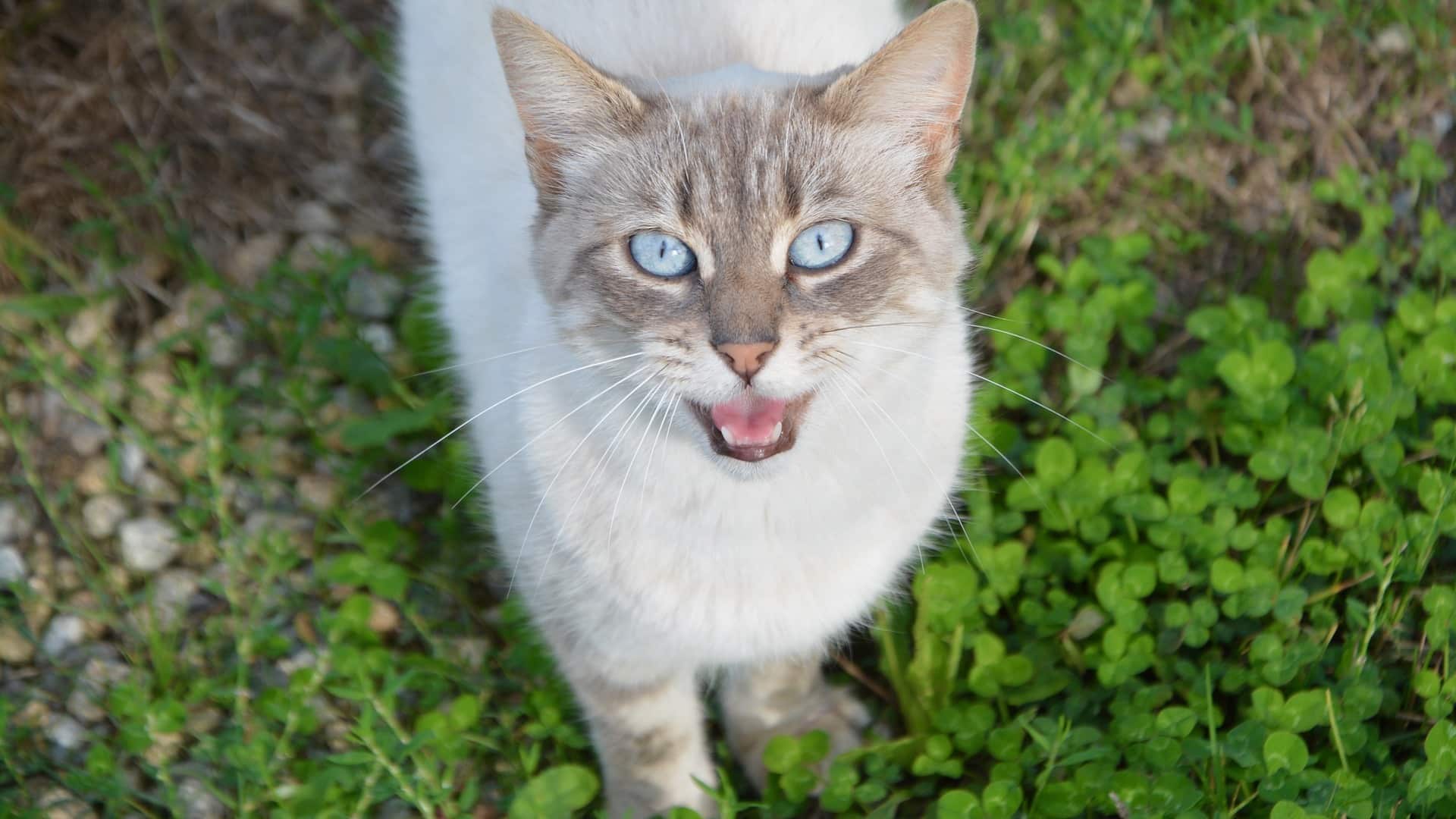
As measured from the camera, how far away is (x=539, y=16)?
243cm

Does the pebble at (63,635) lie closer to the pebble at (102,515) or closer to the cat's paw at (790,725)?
the pebble at (102,515)

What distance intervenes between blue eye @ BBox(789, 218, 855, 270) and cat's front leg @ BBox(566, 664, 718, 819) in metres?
0.87

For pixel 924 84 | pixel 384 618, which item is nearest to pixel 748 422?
pixel 924 84

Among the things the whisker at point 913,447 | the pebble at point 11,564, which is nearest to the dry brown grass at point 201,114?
the pebble at point 11,564

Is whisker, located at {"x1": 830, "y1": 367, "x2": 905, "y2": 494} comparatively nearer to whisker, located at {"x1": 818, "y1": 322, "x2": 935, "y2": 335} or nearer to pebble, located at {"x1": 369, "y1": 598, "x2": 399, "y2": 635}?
whisker, located at {"x1": 818, "y1": 322, "x2": 935, "y2": 335}

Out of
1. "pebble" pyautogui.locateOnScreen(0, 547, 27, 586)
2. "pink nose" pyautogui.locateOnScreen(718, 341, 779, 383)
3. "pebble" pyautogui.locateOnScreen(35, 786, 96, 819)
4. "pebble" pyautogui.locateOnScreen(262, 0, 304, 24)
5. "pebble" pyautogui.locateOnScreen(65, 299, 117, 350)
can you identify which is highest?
"pebble" pyautogui.locateOnScreen(262, 0, 304, 24)

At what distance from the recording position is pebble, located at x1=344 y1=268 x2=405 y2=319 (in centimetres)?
318

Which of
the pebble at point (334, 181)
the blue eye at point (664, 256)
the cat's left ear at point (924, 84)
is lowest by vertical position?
the pebble at point (334, 181)

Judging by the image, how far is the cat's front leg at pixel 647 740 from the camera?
7.52 ft

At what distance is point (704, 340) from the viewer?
174 cm

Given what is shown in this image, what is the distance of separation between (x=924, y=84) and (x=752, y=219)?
0.36 meters

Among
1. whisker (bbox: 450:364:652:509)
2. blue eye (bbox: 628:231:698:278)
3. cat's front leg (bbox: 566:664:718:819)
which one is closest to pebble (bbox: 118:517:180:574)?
whisker (bbox: 450:364:652:509)

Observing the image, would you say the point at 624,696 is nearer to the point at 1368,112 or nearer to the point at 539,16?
the point at 539,16

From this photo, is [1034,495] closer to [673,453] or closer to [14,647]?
[673,453]
